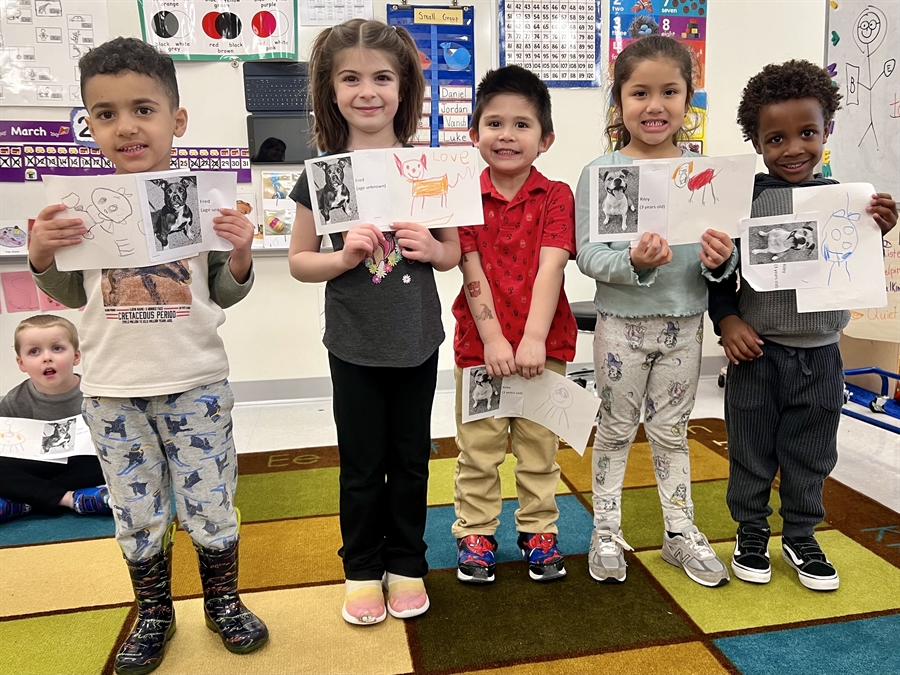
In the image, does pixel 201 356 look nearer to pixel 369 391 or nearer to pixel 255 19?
pixel 369 391

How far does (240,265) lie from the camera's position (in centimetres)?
122

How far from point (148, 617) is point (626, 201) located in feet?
Answer: 4.06

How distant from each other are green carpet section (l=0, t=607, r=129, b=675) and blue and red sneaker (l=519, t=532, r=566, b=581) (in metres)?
0.89

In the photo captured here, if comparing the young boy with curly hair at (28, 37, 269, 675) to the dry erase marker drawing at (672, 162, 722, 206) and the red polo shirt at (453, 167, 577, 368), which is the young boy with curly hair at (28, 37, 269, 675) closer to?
the red polo shirt at (453, 167, 577, 368)

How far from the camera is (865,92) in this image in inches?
104

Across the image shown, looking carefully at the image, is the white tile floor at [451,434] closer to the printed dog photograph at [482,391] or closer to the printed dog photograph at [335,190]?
the printed dog photograph at [482,391]

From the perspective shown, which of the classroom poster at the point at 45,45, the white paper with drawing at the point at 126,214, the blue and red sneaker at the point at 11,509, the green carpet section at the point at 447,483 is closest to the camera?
the white paper with drawing at the point at 126,214

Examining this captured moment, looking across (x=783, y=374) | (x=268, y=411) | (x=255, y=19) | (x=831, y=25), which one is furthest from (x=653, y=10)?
(x=268, y=411)

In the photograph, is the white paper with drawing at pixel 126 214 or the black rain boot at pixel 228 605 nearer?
the white paper with drawing at pixel 126 214

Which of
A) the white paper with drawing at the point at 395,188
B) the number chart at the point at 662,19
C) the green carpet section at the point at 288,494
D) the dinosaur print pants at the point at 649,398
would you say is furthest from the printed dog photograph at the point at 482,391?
the number chart at the point at 662,19

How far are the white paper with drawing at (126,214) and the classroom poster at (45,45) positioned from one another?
1.97 m

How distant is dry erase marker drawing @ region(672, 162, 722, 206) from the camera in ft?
4.33

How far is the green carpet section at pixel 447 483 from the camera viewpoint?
2.01 meters

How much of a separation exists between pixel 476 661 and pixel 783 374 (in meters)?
0.88
